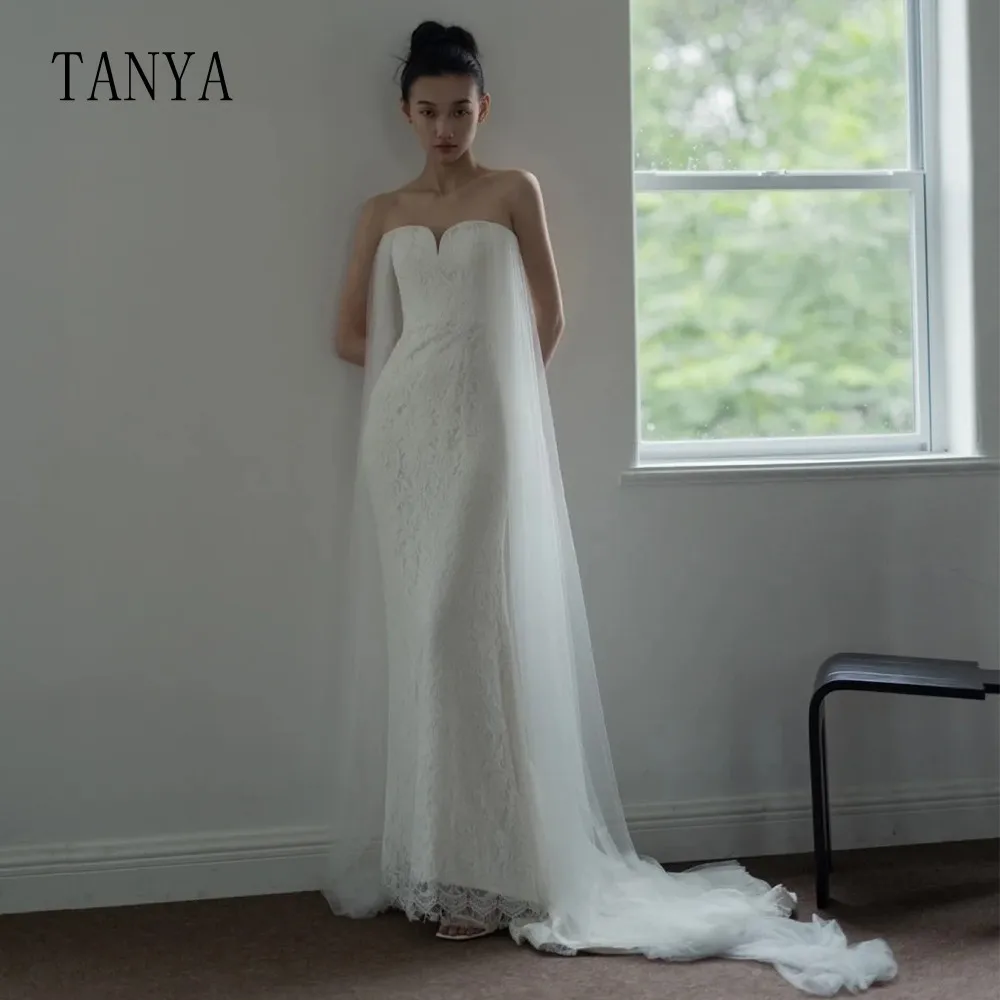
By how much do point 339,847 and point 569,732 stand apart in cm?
59

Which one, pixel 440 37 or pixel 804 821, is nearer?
pixel 440 37

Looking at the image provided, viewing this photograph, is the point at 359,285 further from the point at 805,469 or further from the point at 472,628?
the point at 805,469

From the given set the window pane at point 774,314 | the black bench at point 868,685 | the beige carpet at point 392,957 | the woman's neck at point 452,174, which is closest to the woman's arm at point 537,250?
the woman's neck at point 452,174

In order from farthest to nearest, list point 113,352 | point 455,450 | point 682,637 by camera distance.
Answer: point 682,637, point 113,352, point 455,450

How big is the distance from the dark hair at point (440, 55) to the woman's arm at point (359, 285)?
272 millimetres

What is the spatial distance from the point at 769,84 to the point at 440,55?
983 mm

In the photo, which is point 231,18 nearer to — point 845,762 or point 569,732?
point 569,732

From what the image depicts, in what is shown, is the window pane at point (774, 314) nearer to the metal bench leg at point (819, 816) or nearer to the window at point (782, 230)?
the window at point (782, 230)

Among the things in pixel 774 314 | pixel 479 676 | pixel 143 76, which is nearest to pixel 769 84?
pixel 774 314

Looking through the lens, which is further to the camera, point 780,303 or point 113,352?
point 780,303

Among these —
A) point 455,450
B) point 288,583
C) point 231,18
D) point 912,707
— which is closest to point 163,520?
point 288,583

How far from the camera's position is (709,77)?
10.5 ft

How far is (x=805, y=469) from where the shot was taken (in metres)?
3.12

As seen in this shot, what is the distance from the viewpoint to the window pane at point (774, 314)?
322 centimetres
